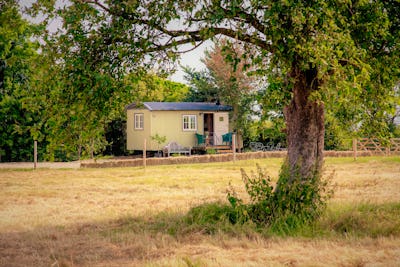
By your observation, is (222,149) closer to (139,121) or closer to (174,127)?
(174,127)

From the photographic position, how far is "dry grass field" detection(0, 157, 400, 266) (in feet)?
22.7

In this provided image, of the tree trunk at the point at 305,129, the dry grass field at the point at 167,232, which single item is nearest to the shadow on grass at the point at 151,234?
the dry grass field at the point at 167,232

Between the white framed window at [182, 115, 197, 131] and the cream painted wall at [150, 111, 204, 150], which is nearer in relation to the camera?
the cream painted wall at [150, 111, 204, 150]

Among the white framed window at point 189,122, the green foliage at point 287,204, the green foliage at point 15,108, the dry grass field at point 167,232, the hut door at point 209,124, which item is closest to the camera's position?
the dry grass field at point 167,232

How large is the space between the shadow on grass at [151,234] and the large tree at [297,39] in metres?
1.19

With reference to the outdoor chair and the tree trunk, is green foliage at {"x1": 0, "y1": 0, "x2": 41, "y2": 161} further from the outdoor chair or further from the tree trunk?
the tree trunk

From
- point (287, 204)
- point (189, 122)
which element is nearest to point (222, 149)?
point (189, 122)

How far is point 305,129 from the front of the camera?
9258 mm

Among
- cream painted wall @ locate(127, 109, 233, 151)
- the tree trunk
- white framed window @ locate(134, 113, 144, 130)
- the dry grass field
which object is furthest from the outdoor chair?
the tree trunk

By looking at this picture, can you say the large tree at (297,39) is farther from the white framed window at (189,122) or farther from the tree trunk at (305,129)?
the white framed window at (189,122)

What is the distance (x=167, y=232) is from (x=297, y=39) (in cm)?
386

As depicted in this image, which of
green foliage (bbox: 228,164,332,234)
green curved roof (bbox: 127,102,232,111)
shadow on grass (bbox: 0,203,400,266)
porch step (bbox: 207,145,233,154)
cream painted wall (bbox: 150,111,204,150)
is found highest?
green curved roof (bbox: 127,102,232,111)

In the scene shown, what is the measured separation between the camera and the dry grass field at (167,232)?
691cm

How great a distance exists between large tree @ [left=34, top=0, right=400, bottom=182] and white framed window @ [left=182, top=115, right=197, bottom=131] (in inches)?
880
